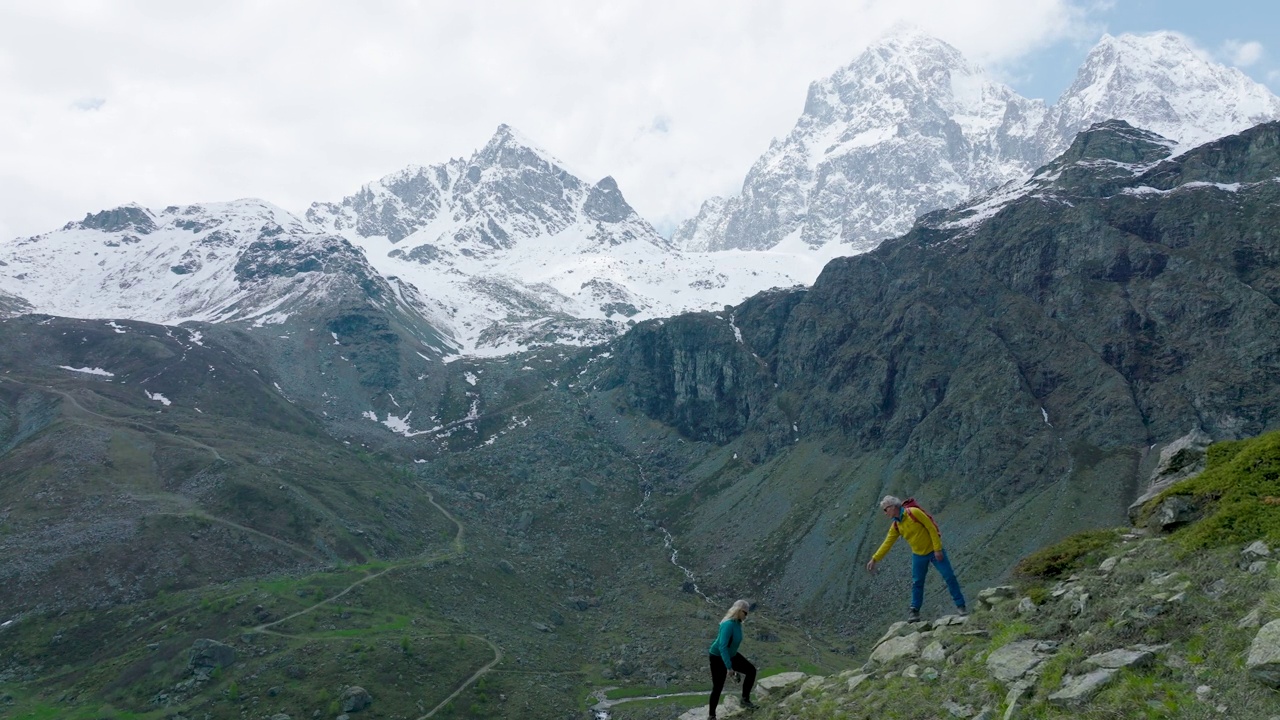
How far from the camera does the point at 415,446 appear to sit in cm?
18238

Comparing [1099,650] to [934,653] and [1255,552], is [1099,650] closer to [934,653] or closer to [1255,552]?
[1255,552]

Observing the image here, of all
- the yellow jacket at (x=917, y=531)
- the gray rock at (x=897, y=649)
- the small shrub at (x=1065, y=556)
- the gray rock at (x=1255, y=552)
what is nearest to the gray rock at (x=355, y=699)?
the gray rock at (x=897, y=649)

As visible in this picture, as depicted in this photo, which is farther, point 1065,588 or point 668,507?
point 668,507

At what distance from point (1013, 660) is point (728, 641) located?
6740 mm

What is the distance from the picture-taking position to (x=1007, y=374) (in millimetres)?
130750

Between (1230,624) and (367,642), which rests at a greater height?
(1230,624)

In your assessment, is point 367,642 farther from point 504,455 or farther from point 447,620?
point 504,455

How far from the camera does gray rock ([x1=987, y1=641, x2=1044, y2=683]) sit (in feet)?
50.0

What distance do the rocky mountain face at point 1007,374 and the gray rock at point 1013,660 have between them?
92.1m

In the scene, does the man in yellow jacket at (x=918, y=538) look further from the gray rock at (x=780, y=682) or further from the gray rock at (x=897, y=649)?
the gray rock at (x=780, y=682)

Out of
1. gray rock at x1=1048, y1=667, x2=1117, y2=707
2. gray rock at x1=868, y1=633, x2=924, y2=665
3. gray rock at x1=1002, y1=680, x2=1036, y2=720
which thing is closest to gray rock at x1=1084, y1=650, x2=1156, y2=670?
gray rock at x1=1048, y1=667, x2=1117, y2=707

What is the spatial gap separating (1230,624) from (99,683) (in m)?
88.2

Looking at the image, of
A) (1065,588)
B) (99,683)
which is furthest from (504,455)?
(1065,588)

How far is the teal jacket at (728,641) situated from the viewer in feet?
63.0
